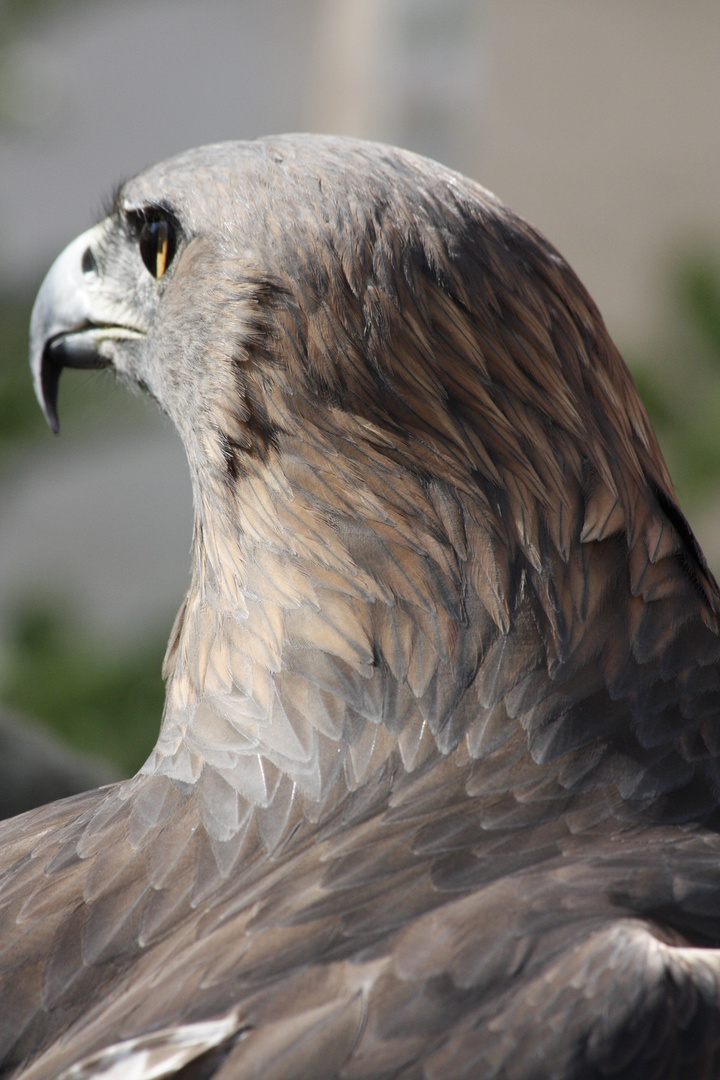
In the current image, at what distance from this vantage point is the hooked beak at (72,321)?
1.94 metres

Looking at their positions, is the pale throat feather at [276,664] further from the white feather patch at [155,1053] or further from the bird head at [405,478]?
the white feather patch at [155,1053]

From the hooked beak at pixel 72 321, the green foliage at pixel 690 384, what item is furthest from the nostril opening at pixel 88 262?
the green foliage at pixel 690 384

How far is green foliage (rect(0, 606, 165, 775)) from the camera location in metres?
3.95

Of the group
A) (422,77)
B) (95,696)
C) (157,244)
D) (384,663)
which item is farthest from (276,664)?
(422,77)

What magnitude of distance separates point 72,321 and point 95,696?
228cm

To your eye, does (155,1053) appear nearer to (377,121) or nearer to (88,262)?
(88,262)

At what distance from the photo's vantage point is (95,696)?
4.06 metres

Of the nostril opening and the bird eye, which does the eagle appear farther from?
the nostril opening

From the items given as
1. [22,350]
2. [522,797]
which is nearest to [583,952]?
[522,797]

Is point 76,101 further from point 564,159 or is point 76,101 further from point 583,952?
point 583,952

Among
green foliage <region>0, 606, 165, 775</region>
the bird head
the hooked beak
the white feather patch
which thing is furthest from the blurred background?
the white feather patch

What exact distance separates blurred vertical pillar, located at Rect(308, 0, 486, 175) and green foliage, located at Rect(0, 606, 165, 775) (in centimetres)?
694

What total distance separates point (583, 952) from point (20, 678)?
3215 millimetres

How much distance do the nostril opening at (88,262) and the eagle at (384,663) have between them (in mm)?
318
